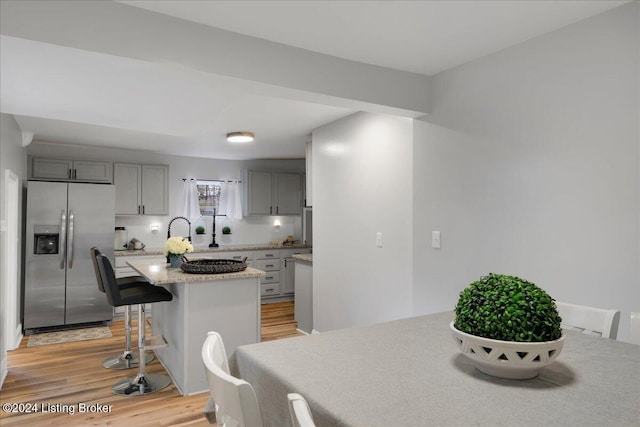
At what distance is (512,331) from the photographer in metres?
1.01

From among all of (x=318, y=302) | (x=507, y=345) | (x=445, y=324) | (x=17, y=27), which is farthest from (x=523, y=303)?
(x=318, y=302)

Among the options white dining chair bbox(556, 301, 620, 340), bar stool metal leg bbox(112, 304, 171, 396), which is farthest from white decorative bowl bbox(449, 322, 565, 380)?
bar stool metal leg bbox(112, 304, 171, 396)

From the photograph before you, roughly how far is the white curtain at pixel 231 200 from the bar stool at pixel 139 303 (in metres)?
3.46

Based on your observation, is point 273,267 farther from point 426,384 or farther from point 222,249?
point 426,384

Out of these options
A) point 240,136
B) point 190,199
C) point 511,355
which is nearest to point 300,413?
point 511,355

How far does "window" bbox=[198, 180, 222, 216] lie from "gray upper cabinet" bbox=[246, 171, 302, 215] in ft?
1.65

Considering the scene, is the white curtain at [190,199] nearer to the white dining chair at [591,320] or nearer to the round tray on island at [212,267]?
the round tray on island at [212,267]

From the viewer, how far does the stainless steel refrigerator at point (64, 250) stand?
473 cm

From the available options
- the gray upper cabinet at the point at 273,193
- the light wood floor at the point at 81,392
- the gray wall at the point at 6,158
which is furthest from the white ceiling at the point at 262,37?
the gray upper cabinet at the point at 273,193

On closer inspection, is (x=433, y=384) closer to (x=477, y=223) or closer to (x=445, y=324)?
(x=445, y=324)

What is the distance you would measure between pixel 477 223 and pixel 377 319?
1.33 metres

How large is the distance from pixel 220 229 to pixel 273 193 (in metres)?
1.05

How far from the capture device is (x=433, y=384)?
1029 mm

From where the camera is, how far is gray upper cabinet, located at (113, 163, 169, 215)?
5.73 meters
